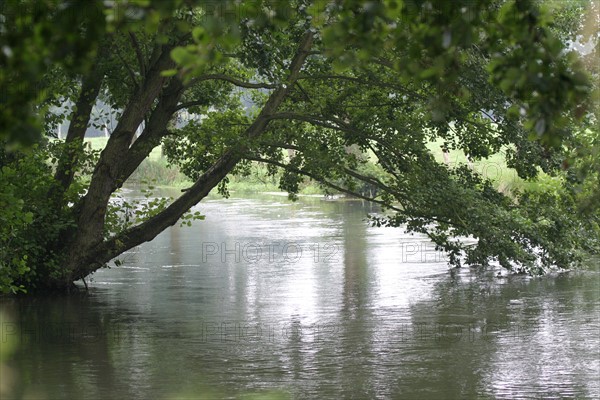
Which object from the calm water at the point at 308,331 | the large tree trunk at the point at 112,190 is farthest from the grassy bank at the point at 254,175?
the large tree trunk at the point at 112,190

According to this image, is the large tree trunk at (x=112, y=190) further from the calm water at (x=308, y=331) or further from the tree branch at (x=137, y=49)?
the tree branch at (x=137, y=49)

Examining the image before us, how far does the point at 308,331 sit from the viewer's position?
15984 millimetres

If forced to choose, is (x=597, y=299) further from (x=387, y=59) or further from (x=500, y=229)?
(x=387, y=59)

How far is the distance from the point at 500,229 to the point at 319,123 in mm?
3422

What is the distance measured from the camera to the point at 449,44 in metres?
4.42

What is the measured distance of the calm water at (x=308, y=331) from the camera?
12.4 meters

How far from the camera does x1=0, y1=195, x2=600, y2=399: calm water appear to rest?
40.6 ft

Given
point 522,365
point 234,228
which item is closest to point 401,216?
point 522,365

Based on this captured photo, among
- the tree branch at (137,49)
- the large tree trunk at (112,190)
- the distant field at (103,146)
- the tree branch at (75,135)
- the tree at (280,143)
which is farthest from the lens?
the distant field at (103,146)

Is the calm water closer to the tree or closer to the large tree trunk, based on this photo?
the large tree trunk

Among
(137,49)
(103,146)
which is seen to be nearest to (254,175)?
(103,146)

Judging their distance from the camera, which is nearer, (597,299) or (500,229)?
(500,229)

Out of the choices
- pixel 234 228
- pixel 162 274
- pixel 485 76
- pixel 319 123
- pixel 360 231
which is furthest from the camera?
pixel 234 228

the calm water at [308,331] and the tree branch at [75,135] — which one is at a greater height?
the tree branch at [75,135]
